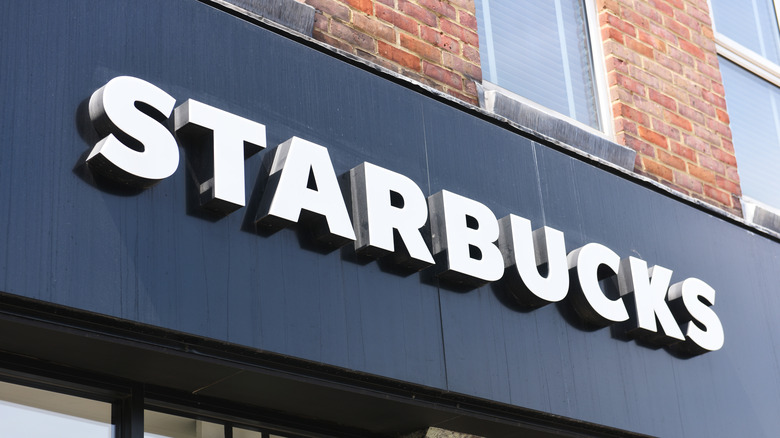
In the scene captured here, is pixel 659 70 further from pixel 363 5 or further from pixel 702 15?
pixel 363 5

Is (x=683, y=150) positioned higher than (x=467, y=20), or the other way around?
(x=467, y=20)

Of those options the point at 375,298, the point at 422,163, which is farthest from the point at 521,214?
the point at 375,298

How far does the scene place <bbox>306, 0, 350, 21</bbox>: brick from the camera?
4.66 metres

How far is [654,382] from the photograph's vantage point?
529cm

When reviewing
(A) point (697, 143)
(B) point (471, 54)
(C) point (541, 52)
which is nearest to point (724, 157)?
(A) point (697, 143)

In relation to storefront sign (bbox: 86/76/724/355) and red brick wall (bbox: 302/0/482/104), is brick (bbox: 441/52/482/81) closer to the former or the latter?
red brick wall (bbox: 302/0/482/104)

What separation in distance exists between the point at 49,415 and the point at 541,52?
3606 mm

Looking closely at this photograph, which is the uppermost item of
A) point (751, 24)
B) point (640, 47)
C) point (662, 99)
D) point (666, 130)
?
point (751, 24)

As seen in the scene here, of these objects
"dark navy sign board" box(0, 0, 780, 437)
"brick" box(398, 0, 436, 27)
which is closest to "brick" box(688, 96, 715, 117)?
"dark navy sign board" box(0, 0, 780, 437)

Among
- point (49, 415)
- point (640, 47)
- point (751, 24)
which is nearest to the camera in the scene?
point (49, 415)

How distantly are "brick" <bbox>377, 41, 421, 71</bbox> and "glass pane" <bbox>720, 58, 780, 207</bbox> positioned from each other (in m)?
3.05

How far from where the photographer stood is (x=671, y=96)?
6.53m

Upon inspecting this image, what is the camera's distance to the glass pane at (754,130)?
7184 mm

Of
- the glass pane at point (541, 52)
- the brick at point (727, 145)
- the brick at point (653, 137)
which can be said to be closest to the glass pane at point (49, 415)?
the glass pane at point (541, 52)
